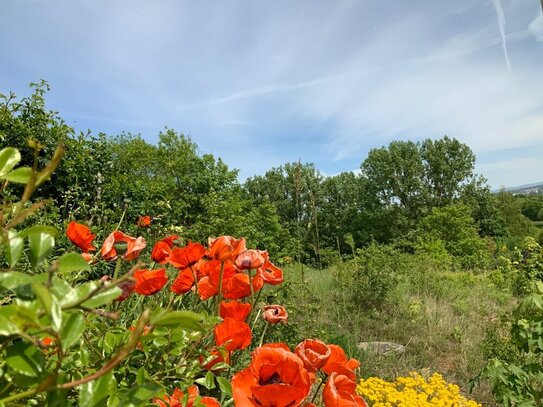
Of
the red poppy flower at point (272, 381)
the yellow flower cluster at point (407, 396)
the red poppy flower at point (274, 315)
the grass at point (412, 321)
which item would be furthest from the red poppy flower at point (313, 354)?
the grass at point (412, 321)

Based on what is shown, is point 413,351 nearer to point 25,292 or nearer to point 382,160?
point 25,292

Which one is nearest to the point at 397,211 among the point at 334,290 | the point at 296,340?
the point at 334,290

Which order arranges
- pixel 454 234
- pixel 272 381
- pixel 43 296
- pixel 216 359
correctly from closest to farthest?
pixel 43 296 < pixel 272 381 < pixel 216 359 < pixel 454 234

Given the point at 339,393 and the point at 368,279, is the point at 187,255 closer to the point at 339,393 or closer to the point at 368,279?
the point at 339,393

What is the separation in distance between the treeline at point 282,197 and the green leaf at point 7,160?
65mm

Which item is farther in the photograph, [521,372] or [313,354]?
[521,372]

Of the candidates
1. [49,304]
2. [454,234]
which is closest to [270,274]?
[49,304]

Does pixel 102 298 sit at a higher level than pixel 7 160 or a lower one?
lower

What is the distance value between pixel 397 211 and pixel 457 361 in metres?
28.2

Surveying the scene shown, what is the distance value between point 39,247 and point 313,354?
1.67ft

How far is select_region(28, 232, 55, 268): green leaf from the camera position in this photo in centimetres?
35

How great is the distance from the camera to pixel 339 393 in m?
0.65

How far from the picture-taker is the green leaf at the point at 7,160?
0.42 m

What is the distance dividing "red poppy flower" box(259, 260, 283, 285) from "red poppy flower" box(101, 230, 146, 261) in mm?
335
